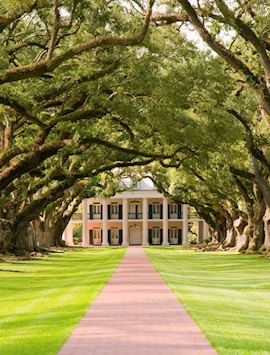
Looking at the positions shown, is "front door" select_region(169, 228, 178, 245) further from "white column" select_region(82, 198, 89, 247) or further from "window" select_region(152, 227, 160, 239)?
"white column" select_region(82, 198, 89, 247)

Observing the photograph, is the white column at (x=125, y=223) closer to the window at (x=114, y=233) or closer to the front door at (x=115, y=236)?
the front door at (x=115, y=236)

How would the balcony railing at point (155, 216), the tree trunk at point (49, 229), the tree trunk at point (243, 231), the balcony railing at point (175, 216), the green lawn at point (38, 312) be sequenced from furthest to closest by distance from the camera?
the balcony railing at point (155, 216) < the balcony railing at point (175, 216) < the tree trunk at point (49, 229) < the tree trunk at point (243, 231) < the green lawn at point (38, 312)

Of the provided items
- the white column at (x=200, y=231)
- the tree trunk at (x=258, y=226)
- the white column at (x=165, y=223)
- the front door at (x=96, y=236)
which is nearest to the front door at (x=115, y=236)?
the front door at (x=96, y=236)

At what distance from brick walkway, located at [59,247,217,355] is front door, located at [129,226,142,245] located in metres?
93.1

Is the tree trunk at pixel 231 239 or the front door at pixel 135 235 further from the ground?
the front door at pixel 135 235

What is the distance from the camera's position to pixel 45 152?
2895 cm

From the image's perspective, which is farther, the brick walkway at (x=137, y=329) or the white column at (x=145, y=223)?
the white column at (x=145, y=223)

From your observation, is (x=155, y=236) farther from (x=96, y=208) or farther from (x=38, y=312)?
(x=38, y=312)

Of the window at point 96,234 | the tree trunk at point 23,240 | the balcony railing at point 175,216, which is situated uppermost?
the balcony railing at point 175,216

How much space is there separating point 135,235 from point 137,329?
10044cm

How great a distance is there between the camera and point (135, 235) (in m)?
112

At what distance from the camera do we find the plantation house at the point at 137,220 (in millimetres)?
107938

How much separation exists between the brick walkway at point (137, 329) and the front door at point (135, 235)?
3664 inches

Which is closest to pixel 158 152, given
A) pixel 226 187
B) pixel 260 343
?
pixel 226 187
